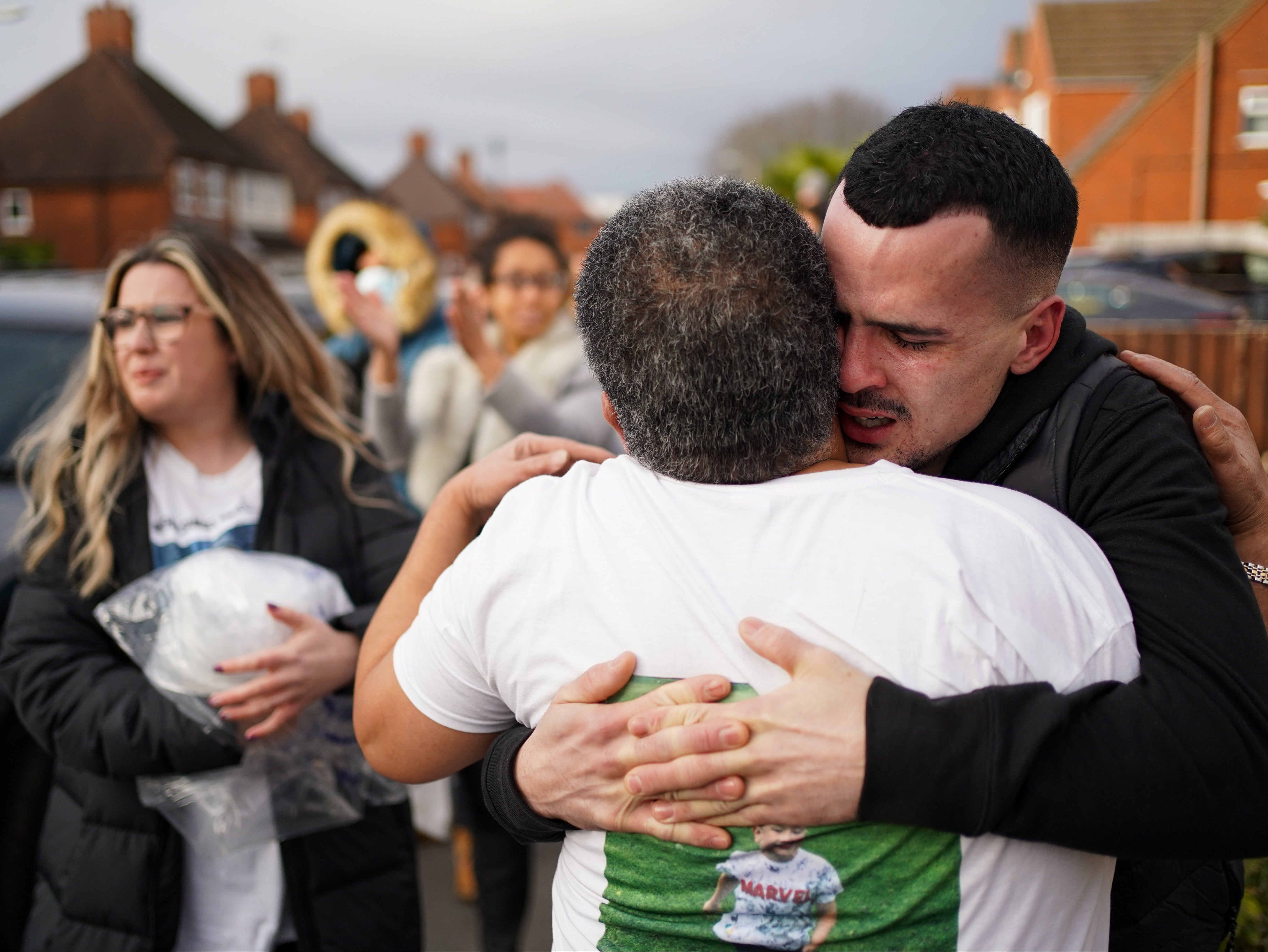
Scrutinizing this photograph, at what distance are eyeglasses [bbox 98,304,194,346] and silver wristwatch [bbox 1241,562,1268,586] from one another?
2.42m

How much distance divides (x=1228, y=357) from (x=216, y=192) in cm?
4066

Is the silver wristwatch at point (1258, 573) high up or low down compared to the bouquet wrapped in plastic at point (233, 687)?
up

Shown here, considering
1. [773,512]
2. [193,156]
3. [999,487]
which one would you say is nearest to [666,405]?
[773,512]

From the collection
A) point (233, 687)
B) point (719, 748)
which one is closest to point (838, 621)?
point (719, 748)

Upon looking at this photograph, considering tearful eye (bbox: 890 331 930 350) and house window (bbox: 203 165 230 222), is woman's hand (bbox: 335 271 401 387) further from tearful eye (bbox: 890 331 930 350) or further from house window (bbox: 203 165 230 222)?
house window (bbox: 203 165 230 222)

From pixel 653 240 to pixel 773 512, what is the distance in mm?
368

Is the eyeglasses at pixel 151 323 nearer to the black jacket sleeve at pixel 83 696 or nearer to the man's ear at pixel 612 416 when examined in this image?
the black jacket sleeve at pixel 83 696

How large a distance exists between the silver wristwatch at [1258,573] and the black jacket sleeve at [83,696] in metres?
2.00

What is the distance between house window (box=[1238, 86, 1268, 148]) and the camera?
2523 cm

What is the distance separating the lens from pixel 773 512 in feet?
4.02

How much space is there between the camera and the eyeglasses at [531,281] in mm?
4309

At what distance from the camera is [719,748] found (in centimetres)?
117

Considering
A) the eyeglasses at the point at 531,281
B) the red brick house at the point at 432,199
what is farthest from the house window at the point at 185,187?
the eyeglasses at the point at 531,281

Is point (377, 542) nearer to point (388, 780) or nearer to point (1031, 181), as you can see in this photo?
point (388, 780)
